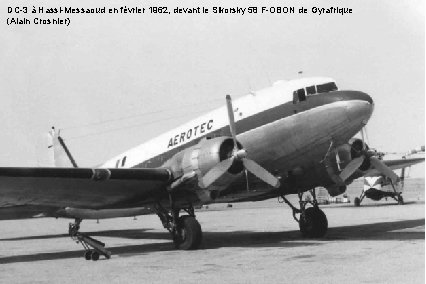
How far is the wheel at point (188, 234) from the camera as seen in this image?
13172 mm

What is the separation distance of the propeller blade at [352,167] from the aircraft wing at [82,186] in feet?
16.8

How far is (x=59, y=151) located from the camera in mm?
22297

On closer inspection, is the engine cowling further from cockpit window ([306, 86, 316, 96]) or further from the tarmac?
cockpit window ([306, 86, 316, 96])

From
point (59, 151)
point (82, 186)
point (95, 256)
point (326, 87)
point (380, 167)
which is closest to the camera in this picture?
point (95, 256)

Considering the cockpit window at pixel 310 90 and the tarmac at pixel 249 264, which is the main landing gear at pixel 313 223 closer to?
the tarmac at pixel 249 264

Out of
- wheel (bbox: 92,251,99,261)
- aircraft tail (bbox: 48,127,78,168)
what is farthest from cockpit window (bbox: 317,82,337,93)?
aircraft tail (bbox: 48,127,78,168)

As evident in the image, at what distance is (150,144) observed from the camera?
17.5 m

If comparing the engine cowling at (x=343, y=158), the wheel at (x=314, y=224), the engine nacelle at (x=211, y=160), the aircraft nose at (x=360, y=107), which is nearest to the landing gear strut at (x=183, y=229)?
the engine nacelle at (x=211, y=160)

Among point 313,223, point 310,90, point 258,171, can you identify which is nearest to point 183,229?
point 258,171

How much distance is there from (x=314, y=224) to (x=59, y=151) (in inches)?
481

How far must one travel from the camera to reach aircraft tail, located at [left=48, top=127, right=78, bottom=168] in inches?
868

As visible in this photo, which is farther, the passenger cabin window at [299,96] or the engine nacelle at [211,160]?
the passenger cabin window at [299,96]

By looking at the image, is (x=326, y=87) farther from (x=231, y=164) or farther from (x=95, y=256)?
(x=95, y=256)

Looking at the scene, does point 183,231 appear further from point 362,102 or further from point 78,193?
point 362,102
